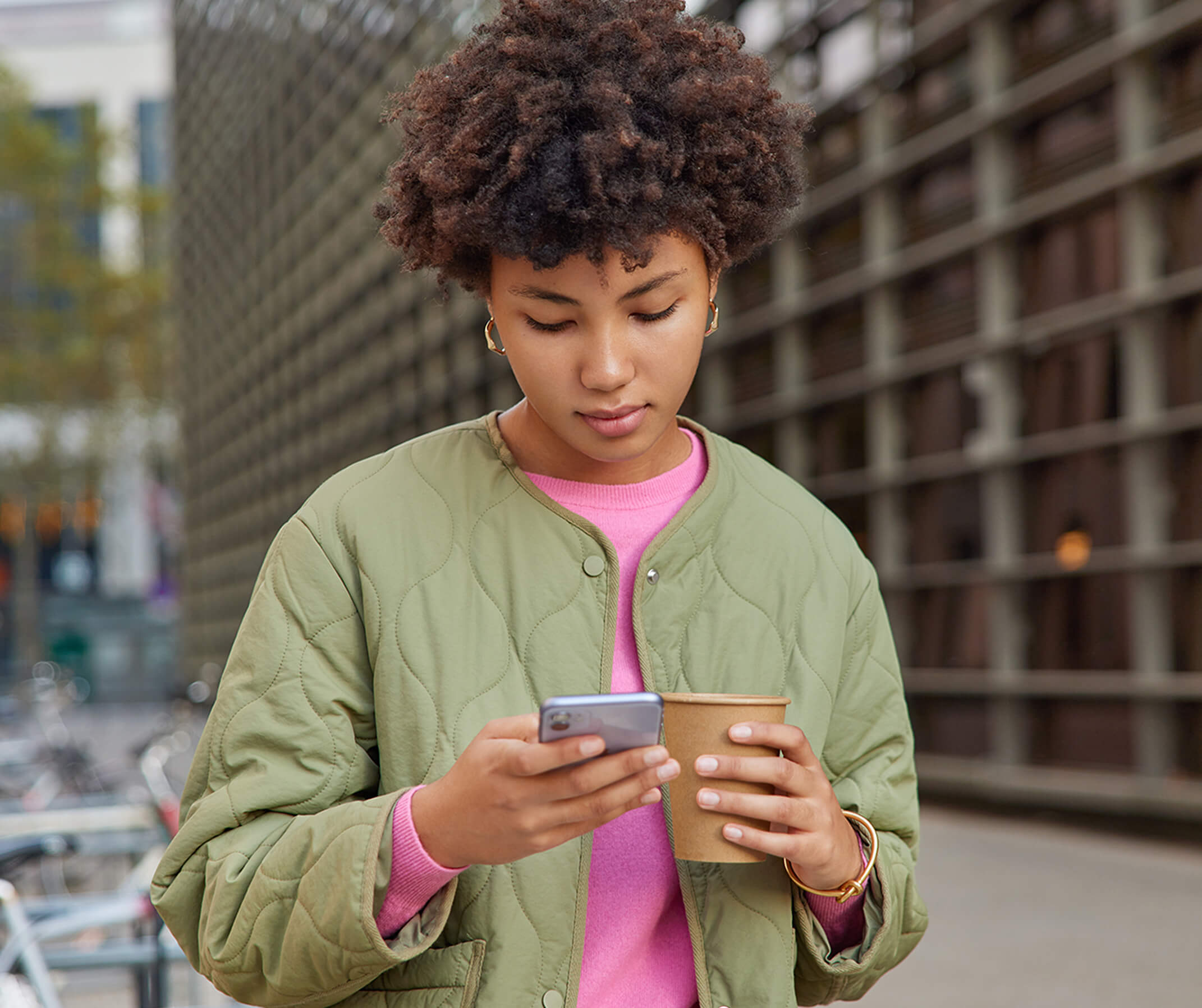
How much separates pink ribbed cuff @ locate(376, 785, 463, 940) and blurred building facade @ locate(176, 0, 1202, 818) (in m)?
3.99

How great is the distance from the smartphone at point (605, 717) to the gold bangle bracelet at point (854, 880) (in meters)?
0.31

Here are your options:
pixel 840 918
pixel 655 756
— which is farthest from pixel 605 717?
pixel 840 918

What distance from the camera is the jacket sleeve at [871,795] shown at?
1.29 meters

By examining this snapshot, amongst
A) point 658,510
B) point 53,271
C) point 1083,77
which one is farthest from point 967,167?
point 53,271

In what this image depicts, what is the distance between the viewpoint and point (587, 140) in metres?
1.17

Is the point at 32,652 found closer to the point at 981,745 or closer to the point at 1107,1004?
the point at 981,745

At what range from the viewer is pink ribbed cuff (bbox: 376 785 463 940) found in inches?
43.6

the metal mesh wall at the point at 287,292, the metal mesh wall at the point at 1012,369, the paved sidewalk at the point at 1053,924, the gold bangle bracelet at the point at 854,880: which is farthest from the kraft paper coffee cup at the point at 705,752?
the metal mesh wall at the point at 287,292

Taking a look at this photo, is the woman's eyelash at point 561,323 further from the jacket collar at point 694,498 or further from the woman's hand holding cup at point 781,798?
the woman's hand holding cup at point 781,798

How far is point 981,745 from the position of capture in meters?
7.46

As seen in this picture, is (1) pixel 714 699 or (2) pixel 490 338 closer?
(1) pixel 714 699

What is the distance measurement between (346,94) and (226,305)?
7.53 metres

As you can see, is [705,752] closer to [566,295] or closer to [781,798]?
[781,798]

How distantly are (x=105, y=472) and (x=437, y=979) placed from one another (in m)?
29.4
